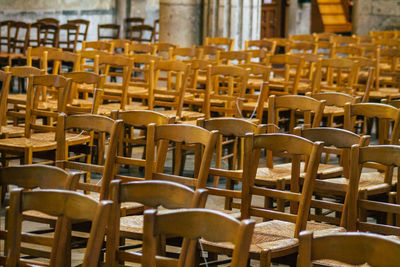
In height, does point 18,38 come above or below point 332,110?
above

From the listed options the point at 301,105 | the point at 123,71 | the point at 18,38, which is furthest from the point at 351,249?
the point at 18,38

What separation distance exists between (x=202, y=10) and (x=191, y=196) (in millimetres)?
9987

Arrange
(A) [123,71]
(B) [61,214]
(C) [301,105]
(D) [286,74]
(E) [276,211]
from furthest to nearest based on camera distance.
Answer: (D) [286,74], (A) [123,71], (C) [301,105], (E) [276,211], (B) [61,214]

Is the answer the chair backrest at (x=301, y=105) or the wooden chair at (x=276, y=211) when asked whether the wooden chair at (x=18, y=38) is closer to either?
the chair backrest at (x=301, y=105)

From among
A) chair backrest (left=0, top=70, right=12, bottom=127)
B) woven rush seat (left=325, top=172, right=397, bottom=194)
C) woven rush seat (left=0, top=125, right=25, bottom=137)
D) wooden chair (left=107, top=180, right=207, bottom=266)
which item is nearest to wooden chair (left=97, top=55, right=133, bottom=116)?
woven rush seat (left=0, top=125, right=25, bottom=137)

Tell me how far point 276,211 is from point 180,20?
8802mm

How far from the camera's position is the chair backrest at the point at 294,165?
383cm

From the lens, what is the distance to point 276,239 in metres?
3.90

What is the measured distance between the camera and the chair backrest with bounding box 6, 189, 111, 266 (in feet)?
9.06

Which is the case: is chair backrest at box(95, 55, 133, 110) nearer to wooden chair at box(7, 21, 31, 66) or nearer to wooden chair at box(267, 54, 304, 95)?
wooden chair at box(267, 54, 304, 95)

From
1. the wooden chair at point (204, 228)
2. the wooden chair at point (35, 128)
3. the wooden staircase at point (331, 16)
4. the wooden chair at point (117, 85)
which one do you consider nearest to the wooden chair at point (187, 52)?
the wooden chair at point (117, 85)

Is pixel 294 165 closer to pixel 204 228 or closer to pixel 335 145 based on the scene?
pixel 335 145

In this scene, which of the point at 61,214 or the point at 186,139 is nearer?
the point at 61,214

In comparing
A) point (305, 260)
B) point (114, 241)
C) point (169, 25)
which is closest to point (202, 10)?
point (169, 25)
